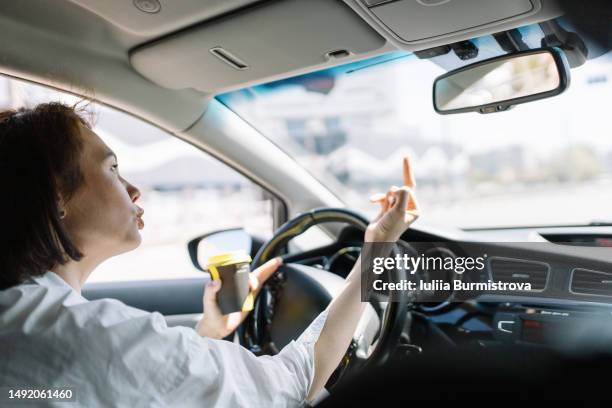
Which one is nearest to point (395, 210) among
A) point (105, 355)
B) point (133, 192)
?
point (133, 192)

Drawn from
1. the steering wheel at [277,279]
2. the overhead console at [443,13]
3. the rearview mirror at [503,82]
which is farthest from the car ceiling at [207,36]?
the steering wheel at [277,279]

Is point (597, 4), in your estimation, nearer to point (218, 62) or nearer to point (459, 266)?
point (459, 266)

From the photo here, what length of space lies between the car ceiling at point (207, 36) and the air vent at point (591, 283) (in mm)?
946

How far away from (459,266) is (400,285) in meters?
0.67

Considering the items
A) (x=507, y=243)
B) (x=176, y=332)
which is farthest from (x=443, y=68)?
(x=176, y=332)

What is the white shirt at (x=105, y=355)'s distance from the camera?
38.0 inches

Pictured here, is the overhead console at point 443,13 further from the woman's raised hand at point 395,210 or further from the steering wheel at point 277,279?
the steering wheel at point 277,279

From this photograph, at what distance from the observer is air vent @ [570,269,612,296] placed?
1823 mm

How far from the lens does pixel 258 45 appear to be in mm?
1802

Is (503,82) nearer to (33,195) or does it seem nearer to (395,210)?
(395,210)

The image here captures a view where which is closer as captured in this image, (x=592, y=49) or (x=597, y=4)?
(x=597, y=4)

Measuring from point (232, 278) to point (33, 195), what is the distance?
80 cm

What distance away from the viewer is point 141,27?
1.73 meters

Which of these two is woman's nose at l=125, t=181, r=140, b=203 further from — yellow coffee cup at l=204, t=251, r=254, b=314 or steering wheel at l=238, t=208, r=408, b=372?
steering wheel at l=238, t=208, r=408, b=372
